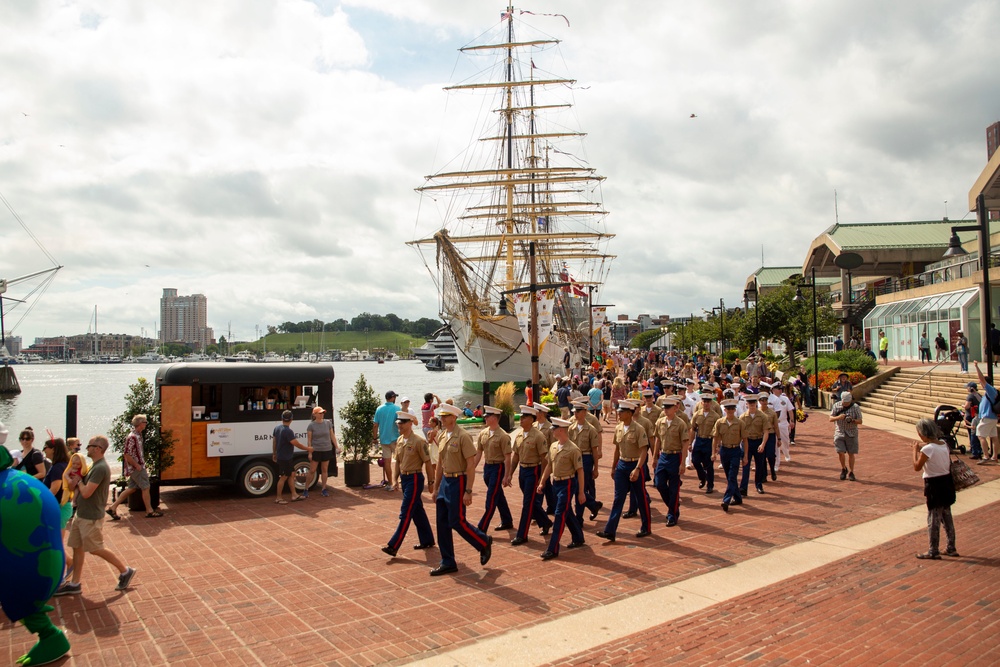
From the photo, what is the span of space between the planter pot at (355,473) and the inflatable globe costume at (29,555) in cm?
806

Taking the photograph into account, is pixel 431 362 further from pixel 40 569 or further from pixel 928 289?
pixel 40 569

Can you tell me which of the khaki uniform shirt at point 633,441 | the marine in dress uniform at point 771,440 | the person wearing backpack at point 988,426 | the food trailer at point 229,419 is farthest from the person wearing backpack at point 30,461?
the person wearing backpack at point 988,426

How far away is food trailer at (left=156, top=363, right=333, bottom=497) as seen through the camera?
40.0ft

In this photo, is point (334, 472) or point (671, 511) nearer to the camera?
point (671, 511)

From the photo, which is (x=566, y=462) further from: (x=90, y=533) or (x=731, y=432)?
(x=90, y=533)

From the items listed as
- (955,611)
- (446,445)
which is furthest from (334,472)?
(955,611)

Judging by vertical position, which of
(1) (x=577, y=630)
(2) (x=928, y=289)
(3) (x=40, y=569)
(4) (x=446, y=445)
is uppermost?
(2) (x=928, y=289)

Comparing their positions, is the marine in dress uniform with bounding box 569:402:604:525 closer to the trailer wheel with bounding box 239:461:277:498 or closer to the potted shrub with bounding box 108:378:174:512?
the trailer wheel with bounding box 239:461:277:498

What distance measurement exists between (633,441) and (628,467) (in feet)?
1.28

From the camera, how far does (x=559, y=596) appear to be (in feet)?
23.4

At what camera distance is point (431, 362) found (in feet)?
497

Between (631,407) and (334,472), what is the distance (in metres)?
6.50

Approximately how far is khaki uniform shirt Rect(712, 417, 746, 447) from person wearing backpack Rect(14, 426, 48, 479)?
9425mm

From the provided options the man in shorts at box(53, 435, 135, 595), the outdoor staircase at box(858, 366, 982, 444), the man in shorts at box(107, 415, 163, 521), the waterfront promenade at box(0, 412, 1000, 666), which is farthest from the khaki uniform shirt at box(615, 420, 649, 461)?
the outdoor staircase at box(858, 366, 982, 444)
